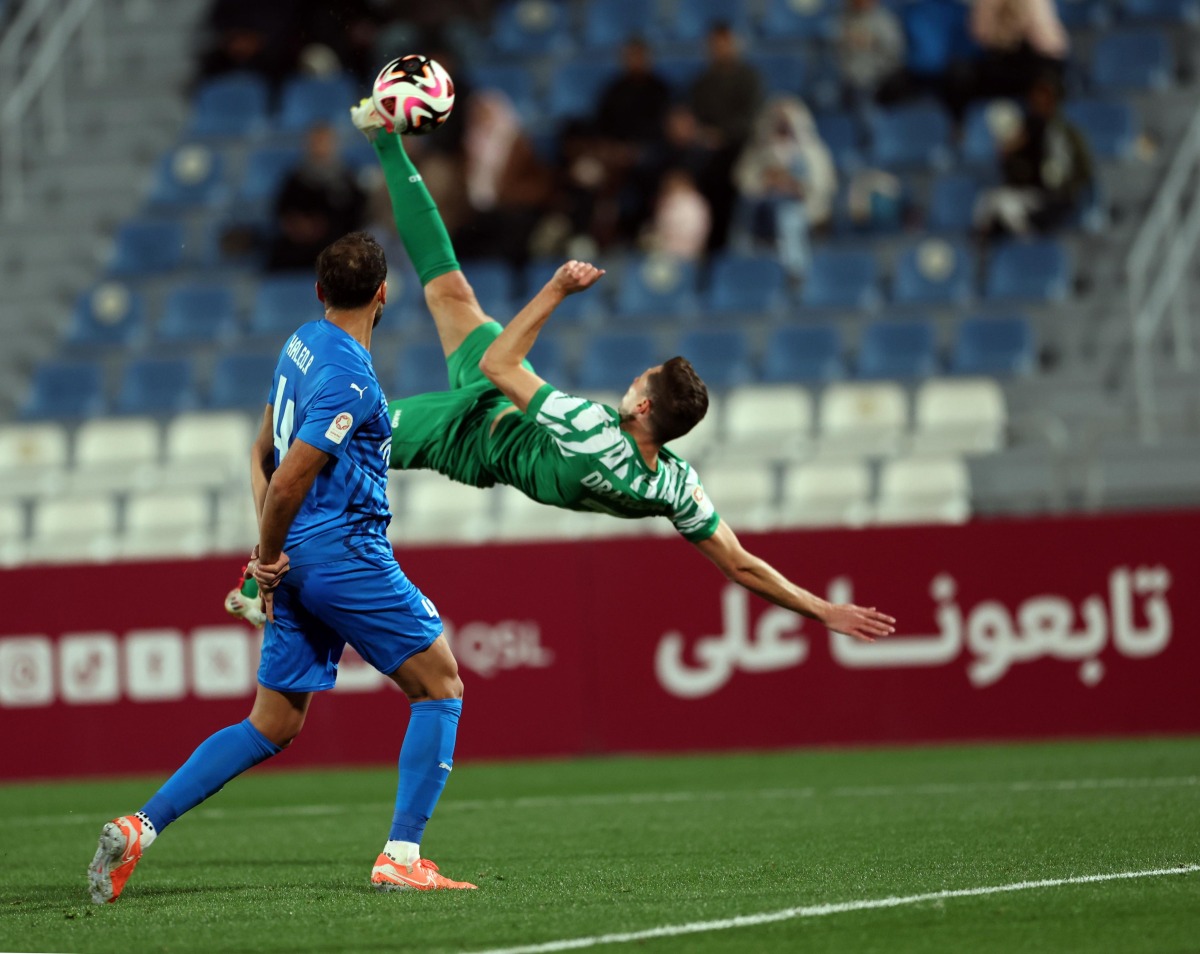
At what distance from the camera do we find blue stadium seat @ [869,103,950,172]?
16781 mm

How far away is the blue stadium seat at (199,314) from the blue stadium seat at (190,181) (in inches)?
56.3

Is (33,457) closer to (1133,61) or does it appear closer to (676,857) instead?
(676,857)

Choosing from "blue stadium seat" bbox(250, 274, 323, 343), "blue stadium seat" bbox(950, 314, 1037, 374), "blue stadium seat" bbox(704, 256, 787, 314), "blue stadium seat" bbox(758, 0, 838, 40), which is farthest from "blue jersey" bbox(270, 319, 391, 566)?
"blue stadium seat" bbox(758, 0, 838, 40)

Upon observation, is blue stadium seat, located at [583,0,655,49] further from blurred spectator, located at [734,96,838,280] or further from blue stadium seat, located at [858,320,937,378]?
blue stadium seat, located at [858,320,937,378]

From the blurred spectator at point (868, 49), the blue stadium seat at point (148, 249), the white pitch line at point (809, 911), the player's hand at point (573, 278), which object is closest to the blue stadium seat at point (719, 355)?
the blurred spectator at point (868, 49)

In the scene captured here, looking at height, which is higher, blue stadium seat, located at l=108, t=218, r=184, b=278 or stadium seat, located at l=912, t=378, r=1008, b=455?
blue stadium seat, located at l=108, t=218, r=184, b=278

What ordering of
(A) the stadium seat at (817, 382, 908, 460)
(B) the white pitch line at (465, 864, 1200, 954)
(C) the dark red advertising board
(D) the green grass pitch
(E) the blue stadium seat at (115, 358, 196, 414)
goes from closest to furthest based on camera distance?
(B) the white pitch line at (465, 864, 1200, 954) → (D) the green grass pitch → (C) the dark red advertising board → (A) the stadium seat at (817, 382, 908, 460) → (E) the blue stadium seat at (115, 358, 196, 414)

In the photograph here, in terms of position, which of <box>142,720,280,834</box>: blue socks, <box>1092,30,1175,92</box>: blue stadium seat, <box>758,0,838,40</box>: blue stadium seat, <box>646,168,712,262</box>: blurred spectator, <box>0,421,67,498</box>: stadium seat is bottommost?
<box>142,720,280,834</box>: blue socks

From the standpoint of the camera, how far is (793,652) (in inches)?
495

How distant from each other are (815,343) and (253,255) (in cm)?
581

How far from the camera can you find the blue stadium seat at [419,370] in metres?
15.8

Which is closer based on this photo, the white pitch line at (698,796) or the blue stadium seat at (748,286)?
the white pitch line at (698,796)

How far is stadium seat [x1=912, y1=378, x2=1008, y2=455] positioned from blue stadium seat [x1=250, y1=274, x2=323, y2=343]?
5848 mm

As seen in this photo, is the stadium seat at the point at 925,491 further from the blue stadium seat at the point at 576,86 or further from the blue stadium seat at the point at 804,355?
the blue stadium seat at the point at 576,86
